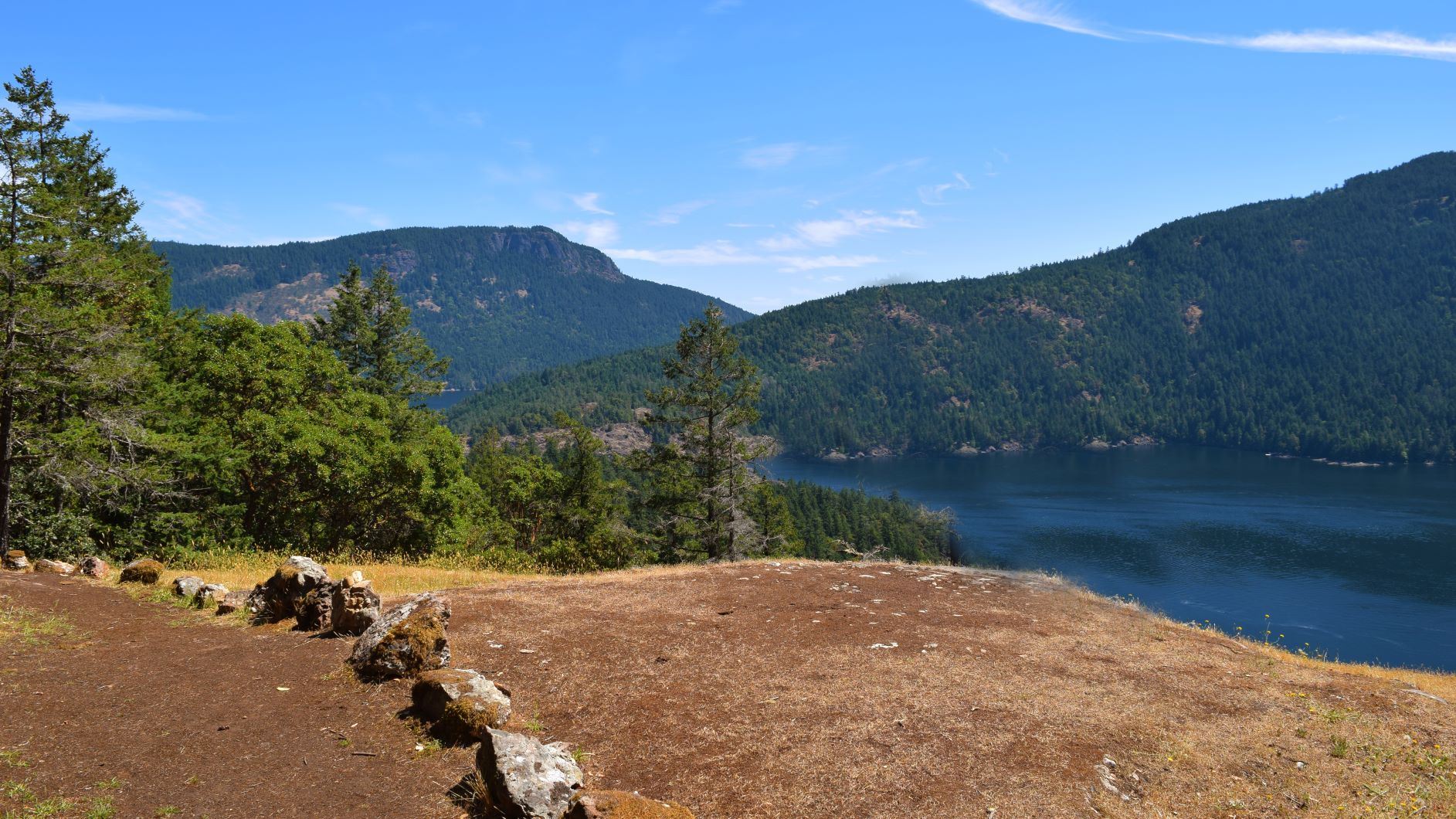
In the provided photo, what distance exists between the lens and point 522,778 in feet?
24.0

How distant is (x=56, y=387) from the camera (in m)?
19.0

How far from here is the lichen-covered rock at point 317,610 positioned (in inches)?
520

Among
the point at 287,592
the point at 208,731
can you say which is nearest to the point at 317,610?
the point at 287,592

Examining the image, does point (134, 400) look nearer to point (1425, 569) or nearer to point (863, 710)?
point (863, 710)

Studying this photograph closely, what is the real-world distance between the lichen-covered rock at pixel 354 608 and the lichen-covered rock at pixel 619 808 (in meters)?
7.29

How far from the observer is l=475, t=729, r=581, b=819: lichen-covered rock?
719cm

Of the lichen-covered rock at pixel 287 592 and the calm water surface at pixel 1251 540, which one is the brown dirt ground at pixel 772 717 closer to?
the lichen-covered rock at pixel 287 592

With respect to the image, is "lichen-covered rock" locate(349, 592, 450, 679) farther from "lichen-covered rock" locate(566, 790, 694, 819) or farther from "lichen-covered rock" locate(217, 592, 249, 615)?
"lichen-covered rock" locate(566, 790, 694, 819)

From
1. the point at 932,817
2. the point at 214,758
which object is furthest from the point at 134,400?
the point at 932,817

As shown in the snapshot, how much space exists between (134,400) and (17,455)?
13.3 ft

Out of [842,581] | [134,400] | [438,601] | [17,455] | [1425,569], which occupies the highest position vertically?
[134,400]

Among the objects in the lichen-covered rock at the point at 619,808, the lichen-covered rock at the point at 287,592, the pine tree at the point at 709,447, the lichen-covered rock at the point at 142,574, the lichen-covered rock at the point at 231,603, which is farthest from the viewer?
the pine tree at the point at 709,447

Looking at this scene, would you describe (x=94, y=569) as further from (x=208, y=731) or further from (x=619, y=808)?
(x=619, y=808)

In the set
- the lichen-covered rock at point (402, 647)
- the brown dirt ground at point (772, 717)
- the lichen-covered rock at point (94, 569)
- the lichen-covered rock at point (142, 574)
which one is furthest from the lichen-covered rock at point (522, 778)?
the lichen-covered rock at point (94, 569)
